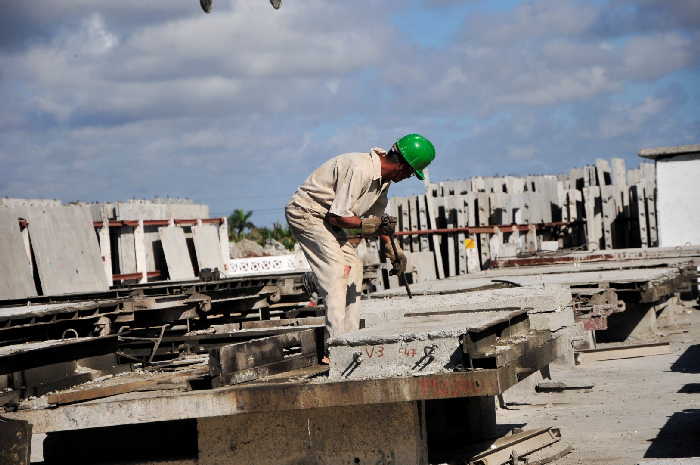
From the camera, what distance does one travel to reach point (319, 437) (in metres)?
6.02

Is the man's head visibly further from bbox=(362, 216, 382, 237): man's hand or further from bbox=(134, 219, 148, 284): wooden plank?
bbox=(134, 219, 148, 284): wooden plank

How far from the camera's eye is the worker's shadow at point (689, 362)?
10.9 meters

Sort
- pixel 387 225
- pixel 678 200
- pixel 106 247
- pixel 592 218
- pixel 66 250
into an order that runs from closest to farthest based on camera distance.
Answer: pixel 387 225 < pixel 66 250 < pixel 106 247 < pixel 678 200 < pixel 592 218

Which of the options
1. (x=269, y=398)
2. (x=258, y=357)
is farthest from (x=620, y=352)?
(x=269, y=398)

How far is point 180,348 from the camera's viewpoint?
8.88 m

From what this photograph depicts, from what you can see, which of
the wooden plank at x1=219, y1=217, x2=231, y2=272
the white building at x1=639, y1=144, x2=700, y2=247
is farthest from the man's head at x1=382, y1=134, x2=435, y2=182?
the white building at x1=639, y1=144, x2=700, y2=247

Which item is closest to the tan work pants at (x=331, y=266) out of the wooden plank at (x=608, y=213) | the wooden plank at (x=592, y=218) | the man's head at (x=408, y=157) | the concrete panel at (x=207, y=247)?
the man's head at (x=408, y=157)

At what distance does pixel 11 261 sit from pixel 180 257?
552 centimetres

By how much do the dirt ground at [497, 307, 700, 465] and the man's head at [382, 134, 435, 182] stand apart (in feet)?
7.59

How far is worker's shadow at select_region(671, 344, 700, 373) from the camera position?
10.9 m

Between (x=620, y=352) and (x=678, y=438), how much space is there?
5.11 m

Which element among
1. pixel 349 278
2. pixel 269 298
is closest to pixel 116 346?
pixel 349 278

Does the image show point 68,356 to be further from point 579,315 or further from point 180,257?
point 180,257

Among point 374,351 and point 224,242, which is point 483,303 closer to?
point 374,351
